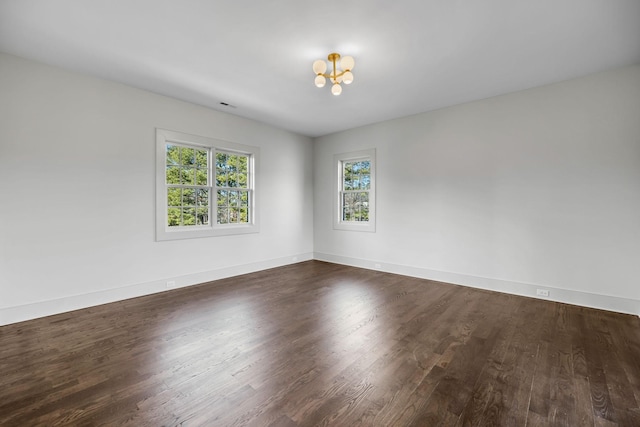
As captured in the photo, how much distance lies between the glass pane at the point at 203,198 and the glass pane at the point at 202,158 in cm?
44

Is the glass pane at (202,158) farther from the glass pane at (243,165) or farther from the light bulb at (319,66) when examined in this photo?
the light bulb at (319,66)

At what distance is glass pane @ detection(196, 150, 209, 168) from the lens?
4.49 metres

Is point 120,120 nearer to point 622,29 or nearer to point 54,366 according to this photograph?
point 54,366

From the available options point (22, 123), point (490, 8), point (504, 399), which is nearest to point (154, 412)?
point (504, 399)

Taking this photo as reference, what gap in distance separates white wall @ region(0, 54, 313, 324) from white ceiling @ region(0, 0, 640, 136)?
1.05ft

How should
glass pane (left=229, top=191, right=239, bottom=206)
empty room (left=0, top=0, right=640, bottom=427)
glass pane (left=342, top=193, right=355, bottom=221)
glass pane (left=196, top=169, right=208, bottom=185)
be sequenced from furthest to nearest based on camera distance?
glass pane (left=342, top=193, right=355, bottom=221), glass pane (left=229, top=191, right=239, bottom=206), glass pane (left=196, top=169, right=208, bottom=185), empty room (left=0, top=0, right=640, bottom=427)

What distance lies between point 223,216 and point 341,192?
2.54 metres

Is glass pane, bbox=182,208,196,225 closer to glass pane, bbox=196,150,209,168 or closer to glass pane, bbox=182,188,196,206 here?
glass pane, bbox=182,188,196,206

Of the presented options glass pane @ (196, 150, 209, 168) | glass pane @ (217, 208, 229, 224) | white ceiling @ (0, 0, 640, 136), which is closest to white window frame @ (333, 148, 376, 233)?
white ceiling @ (0, 0, 640, 136)

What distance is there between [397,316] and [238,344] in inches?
68.2

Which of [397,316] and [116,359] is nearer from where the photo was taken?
[116,359]

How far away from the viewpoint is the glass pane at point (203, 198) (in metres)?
4.49

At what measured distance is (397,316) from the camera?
3.05 metres

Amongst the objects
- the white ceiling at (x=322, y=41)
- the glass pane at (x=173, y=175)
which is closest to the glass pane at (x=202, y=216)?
the glass pane at (x=173, y=175)
